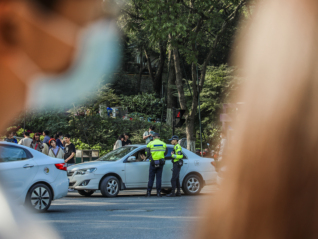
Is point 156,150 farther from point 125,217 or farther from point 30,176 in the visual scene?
point 30,176

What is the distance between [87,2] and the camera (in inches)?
351

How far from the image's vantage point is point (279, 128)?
2777 millimetres

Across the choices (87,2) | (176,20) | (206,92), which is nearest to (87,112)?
(206,92)

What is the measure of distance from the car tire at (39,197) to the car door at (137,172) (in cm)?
371

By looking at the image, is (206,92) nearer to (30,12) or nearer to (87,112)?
(87,112)

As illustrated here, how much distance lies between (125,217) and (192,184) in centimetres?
525

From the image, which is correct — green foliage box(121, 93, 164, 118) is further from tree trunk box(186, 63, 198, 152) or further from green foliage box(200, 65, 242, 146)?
tree trunk box(186, 63, 198, 152)

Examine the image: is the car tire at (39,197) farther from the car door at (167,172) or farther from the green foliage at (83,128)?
the green foliage at (83,128)

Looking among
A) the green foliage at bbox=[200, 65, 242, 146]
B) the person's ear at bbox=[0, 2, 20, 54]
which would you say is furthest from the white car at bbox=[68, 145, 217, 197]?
the green foliage at bbox=[200, 65, 242, 146]

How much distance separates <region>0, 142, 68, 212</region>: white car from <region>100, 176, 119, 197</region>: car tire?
8.99ft

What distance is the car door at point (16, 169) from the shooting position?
25.9 feet

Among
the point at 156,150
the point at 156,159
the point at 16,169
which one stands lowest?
the point at 16,169

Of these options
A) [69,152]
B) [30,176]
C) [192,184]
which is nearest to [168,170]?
[192,184]

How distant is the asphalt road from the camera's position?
638 cm
